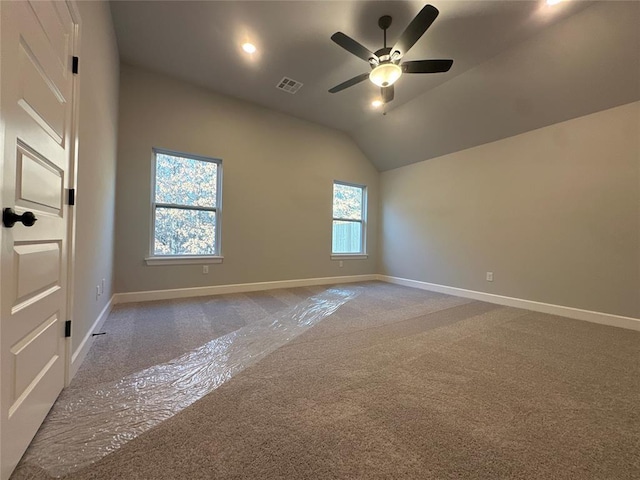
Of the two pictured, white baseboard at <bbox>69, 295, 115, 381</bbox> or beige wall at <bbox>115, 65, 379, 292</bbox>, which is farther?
beige wall at <bbox>115, 65, 379, 292</bbox>

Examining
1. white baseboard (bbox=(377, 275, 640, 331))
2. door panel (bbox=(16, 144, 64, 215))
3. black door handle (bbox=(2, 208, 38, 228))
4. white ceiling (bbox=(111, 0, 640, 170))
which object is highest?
white ceiling (bbox=(111, 0, 640, 170))

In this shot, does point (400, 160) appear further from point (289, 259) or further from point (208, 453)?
point (208, 453)

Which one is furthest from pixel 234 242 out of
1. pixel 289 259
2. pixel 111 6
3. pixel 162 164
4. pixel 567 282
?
pixel 567 282

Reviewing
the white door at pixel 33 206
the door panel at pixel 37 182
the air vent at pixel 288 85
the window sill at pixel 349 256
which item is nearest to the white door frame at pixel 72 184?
the white door at pixel 33 206

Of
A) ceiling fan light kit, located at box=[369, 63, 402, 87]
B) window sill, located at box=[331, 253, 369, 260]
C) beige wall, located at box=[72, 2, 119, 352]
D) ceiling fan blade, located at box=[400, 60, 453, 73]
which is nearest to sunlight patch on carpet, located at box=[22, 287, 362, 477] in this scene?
beige wall, located at box=[72, 2, 119, 352]

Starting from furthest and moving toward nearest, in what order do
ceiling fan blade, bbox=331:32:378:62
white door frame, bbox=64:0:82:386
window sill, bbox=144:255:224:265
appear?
window sill, bbox=144:255:224:265 → ceiling fan blade, bbox=331:32:378:62 → white door frame, bbox=64:0:82:386

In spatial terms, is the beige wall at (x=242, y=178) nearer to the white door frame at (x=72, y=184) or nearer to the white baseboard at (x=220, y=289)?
the white baseboard at (x=220, y=289)

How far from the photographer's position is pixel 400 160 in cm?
526

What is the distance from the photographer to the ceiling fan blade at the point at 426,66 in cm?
242

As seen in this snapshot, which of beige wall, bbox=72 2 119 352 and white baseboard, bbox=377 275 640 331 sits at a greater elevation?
beige wall, bbox=72 2 119 352

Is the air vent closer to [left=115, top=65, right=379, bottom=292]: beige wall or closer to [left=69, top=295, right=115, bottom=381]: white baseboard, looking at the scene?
[left=115, top=65, right=379, bottom=292]: beige wall

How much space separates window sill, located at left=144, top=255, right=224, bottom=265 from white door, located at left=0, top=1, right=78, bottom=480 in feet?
7.35

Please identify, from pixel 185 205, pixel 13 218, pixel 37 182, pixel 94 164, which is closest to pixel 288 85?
pixel 185 205

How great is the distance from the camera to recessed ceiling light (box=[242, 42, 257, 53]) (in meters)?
2.95
